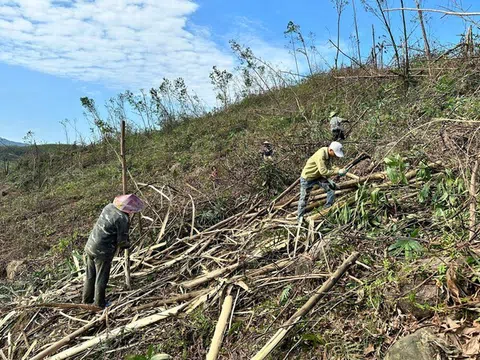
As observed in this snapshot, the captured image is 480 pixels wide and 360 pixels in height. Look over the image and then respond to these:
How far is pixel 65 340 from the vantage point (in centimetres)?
374

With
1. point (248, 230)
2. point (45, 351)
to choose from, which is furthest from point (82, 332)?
point (248, 230)

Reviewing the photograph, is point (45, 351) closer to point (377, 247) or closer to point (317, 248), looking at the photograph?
point (317, 248)

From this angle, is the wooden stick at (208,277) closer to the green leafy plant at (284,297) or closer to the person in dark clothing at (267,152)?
the green leafy plant at (284,297)

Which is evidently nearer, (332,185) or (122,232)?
(122,232)

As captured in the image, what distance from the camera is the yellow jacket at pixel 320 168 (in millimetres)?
4418

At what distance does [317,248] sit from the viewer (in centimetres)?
370

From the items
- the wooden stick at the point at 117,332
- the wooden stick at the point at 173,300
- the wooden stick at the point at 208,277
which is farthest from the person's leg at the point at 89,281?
the wooden stick at the point at 208,277

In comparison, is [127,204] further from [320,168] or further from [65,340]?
[320,168]

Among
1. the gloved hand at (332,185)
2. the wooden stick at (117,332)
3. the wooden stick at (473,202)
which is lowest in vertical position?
the wooden stick at (117,332)

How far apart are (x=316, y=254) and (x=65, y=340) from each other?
8.61 ft

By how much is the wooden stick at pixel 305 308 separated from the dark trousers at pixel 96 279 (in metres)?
2.25

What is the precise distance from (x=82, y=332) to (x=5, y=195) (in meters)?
12.2

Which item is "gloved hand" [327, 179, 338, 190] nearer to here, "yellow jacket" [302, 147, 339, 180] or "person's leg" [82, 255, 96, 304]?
"yellow jacket" [302, 147, 339, 180]

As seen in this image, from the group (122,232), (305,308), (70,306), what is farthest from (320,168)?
(70,306)
